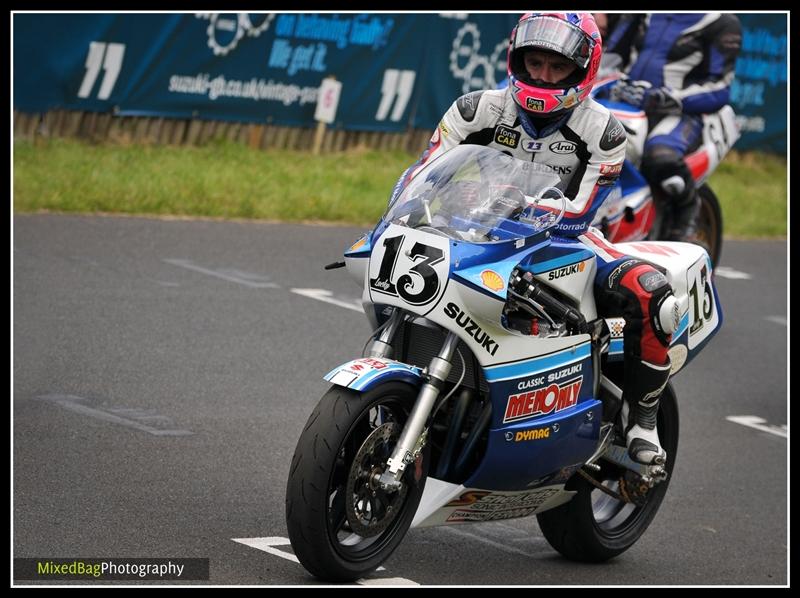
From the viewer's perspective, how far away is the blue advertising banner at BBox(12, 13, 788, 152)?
14.1 metres

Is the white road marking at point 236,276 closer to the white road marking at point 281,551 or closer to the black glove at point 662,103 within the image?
the black glove at point 662,103

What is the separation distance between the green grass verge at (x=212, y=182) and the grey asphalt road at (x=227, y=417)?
59 centimetres

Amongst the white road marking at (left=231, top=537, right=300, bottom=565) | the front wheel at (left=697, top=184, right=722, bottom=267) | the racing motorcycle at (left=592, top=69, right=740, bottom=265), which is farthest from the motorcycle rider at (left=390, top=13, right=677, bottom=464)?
the front wheel at (left=697, top=184, right=722, bottom=267)

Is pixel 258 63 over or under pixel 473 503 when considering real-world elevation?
over

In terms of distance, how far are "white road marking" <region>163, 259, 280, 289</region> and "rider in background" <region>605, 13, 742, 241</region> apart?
2966 mm

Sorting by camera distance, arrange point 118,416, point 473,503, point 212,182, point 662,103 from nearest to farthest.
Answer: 1. point 473,503
2. point 118,416
3. point 662,103
4. point 212,182

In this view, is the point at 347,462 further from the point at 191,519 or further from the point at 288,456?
the point at 288,456

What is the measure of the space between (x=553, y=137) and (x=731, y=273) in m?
8.82

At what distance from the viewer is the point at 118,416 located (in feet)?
24.0

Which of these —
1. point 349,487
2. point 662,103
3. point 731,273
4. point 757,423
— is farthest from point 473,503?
point 731,273

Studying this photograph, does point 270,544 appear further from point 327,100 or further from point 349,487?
point 327,100

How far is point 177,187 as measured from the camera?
13672 millimetres

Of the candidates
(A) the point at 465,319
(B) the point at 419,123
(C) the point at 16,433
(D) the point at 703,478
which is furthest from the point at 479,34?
(A) the point at 465,319

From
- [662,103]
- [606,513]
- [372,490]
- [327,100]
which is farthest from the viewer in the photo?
[327,100]
